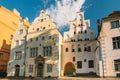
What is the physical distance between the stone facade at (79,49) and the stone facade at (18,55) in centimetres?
853

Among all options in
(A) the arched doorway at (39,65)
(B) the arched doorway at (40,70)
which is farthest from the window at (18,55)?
(B) the arched doorway at (40,70)

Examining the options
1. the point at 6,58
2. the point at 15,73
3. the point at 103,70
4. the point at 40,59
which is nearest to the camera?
the point at 103,70

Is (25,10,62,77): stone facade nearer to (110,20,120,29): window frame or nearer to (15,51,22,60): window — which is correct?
(15,51,22,60): window

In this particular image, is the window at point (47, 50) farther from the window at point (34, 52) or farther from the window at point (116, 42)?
the window at point (116, 42)

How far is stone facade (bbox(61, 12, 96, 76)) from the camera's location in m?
31.0

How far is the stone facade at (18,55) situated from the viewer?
33.6m

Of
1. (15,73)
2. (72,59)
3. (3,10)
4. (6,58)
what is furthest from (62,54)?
(3,10)

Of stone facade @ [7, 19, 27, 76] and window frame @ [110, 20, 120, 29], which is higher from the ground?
window frame @ [110, 20, 120, 29]

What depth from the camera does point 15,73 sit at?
33750 millimetres

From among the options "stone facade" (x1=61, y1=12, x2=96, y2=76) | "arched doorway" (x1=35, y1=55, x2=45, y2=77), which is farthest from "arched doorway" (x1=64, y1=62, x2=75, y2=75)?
"arched doorway" (x1=35, y1=55, x2=45, y2=77)

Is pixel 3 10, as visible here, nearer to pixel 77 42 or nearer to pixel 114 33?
pixel 77 42

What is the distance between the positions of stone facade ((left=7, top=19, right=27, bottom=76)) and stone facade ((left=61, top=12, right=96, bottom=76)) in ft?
28.0

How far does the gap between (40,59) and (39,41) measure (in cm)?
392

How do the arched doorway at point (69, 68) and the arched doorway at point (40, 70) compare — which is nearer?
the arched doorway at point (40, 70)
